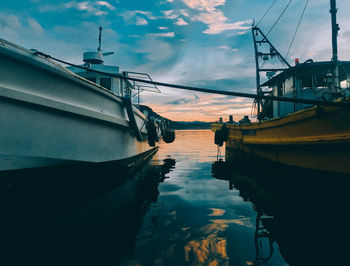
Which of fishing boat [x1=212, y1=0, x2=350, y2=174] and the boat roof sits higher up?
the boat roof

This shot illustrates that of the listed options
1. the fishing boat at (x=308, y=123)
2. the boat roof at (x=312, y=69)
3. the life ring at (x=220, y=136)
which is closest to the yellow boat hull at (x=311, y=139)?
the fishing boat at (x=308, y=123)

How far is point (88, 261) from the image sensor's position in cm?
229

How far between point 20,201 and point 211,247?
4136 millimetres

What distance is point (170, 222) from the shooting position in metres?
3.35

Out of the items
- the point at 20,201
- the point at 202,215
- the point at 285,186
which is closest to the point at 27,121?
the point at 20,201

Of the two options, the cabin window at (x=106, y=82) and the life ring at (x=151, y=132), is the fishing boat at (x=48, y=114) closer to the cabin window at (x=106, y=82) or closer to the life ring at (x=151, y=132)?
the cabin window at (x=106, y=82)

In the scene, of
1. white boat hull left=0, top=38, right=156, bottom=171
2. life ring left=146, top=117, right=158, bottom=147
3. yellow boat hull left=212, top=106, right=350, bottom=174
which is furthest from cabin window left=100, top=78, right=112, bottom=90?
yellow boat hull left=212, top=106, right=350, bottom=174

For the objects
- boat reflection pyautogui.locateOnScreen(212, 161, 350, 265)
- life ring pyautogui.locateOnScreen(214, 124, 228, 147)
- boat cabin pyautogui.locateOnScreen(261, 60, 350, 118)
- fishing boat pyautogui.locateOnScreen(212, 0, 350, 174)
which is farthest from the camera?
life ring pyautogui.locateOnScreen(214, 124, 228, 147)

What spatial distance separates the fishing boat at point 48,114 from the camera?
3.60 metres

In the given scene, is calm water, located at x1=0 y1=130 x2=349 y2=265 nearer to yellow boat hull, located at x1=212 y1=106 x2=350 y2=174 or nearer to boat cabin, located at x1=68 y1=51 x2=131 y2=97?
yellow boat hull, located at x1=212 y1=106 x2=350 y2=174

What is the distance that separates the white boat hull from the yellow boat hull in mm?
5174

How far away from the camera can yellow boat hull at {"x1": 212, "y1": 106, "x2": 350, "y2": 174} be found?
4.38 metres

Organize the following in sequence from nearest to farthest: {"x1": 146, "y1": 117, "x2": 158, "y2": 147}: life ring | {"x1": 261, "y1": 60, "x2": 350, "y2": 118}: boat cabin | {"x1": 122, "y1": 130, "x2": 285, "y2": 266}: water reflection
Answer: {"x1": 122, "y1": 130, "x2": 285, "y2": 266}: water reflection → {"x1": 261, "y1": 60, "x2": 350, "y2": 118}: boat cabin → {"x1": 146, "y1": 117, "x2": 158, "y2": 147}: life ring

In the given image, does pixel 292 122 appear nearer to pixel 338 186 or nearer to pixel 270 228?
pixel 338 186
